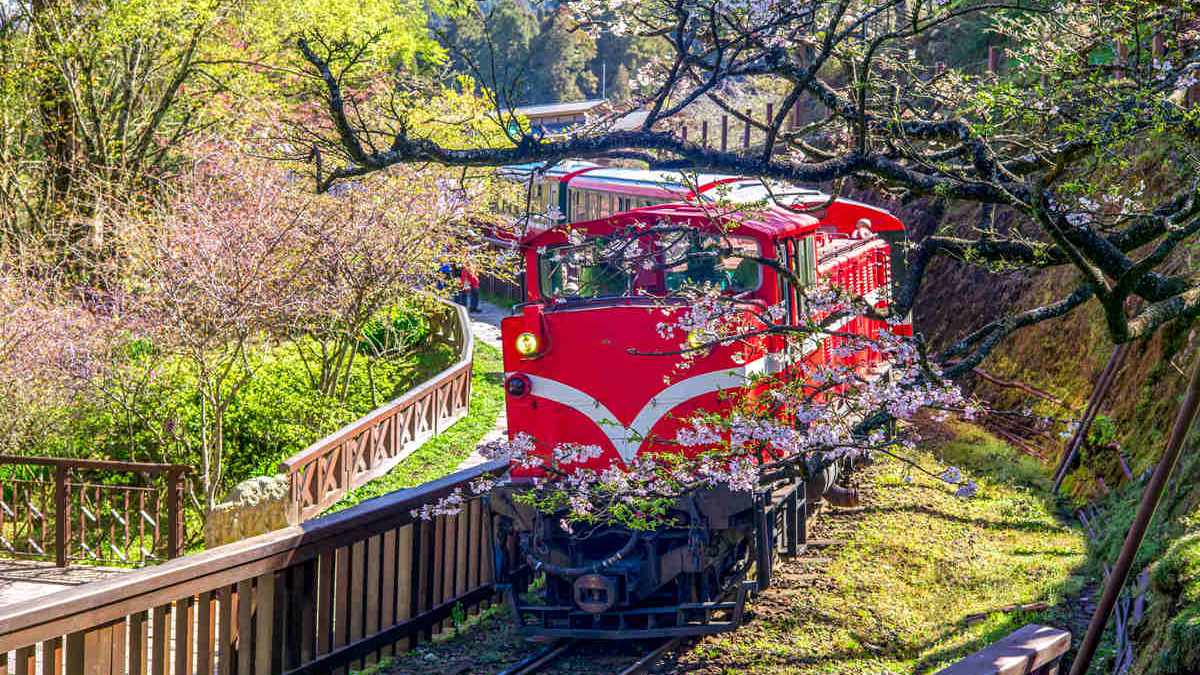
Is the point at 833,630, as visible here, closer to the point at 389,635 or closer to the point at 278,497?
the point at 389,635

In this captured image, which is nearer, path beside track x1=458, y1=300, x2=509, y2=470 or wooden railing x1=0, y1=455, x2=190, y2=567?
wooden railing x1=0, y1=455, x2=190, y2=567

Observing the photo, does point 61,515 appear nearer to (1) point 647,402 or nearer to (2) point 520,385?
(2) point 520,385

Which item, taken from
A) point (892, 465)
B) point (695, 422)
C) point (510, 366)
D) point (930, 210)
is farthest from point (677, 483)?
point (930, 210)

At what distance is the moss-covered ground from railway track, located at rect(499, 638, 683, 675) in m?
0.10

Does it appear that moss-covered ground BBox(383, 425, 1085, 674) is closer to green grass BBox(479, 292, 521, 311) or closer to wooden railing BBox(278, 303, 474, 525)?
wooden railing BBox(278, 303, 474, 525)

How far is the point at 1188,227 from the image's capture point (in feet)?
20.1

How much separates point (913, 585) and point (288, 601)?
541cm

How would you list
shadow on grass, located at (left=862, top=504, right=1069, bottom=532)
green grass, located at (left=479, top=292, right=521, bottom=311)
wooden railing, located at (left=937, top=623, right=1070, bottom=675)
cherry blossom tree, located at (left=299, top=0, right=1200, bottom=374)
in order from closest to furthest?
wooden railing, located at (left=937, top=623, right=1070, bottom=675) → cherry blossom tree, located at (left=299, top=0, right=1200, bottom=374) → shadow on grass, located at (left=862, top=504, right=1069, bottom=532) → green grass, located at (left=479, top=292, right=521, bottom=311)

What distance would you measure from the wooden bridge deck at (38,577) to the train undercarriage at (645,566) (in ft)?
19.0

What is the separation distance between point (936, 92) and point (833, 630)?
4.40m

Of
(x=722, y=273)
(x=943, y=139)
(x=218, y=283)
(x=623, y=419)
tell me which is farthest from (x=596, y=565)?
(x=218, y=283)

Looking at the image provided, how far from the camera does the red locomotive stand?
8.93m

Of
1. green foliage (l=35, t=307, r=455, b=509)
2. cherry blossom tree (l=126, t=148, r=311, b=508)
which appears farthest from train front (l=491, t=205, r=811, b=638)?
green foliage (l=35, t=307, r=455, b=509)

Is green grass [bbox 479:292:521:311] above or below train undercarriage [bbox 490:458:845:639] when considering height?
below
